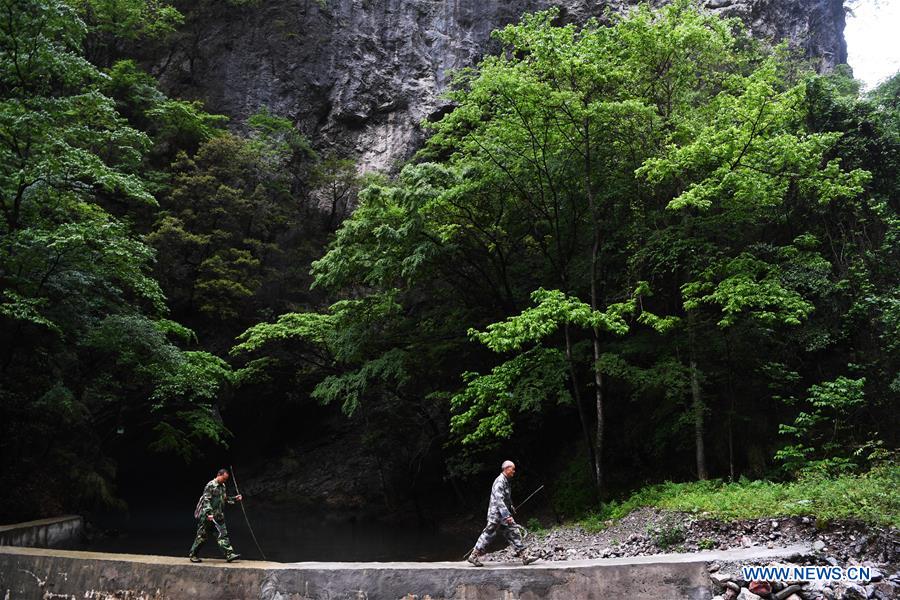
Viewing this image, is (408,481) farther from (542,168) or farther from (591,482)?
(542,168)

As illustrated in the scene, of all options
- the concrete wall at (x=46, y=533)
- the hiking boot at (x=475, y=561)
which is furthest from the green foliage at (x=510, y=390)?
the concrete wall at (x=46, y=533)

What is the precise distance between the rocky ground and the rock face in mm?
18396

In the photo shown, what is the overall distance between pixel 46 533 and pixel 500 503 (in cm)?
902

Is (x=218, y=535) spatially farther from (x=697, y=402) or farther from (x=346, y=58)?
(x=346, y=58)

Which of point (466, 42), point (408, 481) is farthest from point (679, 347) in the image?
point (466, 42)

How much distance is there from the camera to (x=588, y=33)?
12.1m

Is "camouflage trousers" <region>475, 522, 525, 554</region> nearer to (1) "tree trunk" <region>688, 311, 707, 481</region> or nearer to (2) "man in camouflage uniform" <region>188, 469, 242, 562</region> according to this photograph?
(2) "man in camouflage uniform" <region>188, 469, 242, 562</region>

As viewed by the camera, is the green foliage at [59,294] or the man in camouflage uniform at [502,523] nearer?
the man in camouflage uniform at [502,523]

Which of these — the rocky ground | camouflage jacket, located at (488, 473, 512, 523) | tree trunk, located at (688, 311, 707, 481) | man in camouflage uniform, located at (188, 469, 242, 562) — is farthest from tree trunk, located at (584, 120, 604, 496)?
man in camouflage uniform, located at (188, 469, 242, 562)

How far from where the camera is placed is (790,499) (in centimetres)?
855

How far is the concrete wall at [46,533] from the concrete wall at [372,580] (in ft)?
A: 10.2

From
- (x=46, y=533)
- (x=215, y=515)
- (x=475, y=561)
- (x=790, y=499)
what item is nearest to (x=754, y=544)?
(x=790, y=499)

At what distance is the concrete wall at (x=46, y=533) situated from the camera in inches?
398

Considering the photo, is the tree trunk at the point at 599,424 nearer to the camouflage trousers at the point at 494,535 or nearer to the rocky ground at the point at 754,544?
the rocky ground at the point at 754,544
